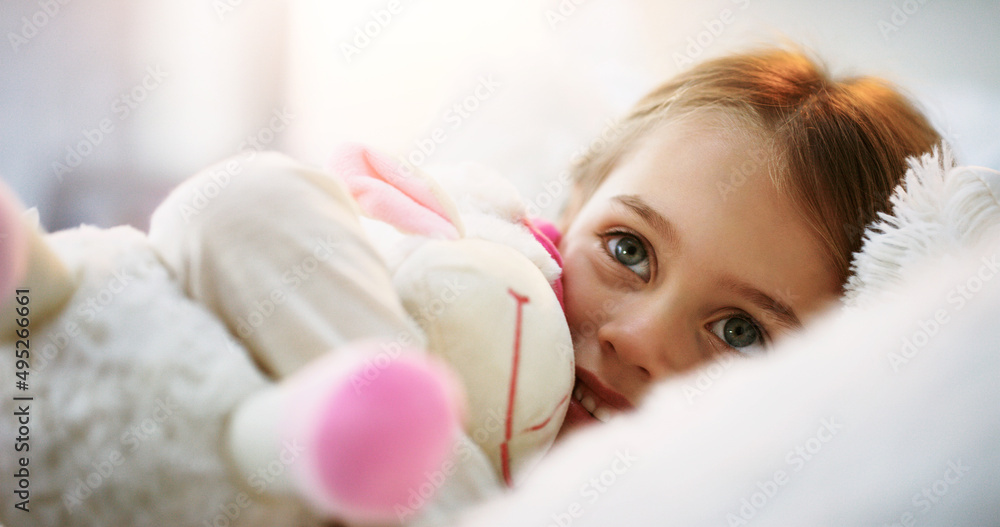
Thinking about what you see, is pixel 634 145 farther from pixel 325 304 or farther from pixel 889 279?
pixel 325 304

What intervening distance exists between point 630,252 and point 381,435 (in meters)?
0.47

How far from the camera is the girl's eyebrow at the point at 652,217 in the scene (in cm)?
63

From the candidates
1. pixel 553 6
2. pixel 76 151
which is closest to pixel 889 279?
pixel 553 6

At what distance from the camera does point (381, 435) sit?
276mm

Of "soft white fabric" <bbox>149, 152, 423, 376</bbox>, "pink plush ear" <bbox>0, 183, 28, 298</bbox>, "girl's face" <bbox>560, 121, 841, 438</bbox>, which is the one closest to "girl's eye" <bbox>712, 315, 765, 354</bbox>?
"girl's face" <bbox>560, 121, 841, 438</bbox>

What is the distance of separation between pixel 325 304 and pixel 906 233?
1.76ft

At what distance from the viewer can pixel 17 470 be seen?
0.31m

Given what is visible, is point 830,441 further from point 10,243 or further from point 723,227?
point 10,243

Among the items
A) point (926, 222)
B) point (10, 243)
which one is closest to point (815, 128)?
point (926, 222)

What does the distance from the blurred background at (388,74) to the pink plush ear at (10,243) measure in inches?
10.2

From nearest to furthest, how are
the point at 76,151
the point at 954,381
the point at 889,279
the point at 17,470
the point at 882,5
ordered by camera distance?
the point at 17,470
the point at 954,381
the point at 889,279
the point at 76,151
the point at 882,5

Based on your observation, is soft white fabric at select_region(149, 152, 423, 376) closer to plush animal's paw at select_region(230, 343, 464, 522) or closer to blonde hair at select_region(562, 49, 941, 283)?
plush animal's paw at select_region(230, 343, 464, 522)

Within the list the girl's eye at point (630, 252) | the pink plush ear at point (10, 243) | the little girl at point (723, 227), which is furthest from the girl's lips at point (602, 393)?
the pink plush ear at point (10, 243)

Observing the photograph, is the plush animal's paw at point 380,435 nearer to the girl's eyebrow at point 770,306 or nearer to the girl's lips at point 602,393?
the girl's lips at point 602,393
